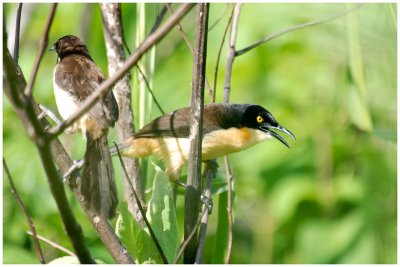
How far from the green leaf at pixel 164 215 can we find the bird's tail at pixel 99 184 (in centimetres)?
12

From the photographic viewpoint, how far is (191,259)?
2.19m

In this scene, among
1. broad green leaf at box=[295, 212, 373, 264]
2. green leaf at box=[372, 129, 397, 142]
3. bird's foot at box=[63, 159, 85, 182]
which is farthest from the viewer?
broad green leaf at box=[295, 212, 373, 264]

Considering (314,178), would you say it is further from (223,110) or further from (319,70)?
(223,110)

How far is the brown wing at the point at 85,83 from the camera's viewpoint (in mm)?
2162

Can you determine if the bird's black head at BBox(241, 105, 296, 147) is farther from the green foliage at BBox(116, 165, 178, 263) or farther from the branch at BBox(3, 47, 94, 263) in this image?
the branch at BBox(3, 47, 94, 263)

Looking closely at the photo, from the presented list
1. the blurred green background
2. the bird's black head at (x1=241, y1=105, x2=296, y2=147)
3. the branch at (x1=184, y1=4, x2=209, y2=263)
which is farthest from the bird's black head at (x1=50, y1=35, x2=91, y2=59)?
the blurred green background

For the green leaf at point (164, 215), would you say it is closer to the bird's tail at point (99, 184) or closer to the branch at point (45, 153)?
the bird's tail at point (99, 184)

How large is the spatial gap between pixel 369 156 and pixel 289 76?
910 millimetres

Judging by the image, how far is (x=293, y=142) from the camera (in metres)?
4.80

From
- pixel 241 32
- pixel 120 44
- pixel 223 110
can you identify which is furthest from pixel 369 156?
pixel 120 44

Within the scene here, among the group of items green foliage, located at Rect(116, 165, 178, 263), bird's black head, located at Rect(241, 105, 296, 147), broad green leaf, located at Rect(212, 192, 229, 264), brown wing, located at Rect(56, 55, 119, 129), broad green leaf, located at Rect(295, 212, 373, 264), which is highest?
brown wing, located at Rect(56, 55, 119, 129)

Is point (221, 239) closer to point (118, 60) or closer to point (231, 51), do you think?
point (231, 51)

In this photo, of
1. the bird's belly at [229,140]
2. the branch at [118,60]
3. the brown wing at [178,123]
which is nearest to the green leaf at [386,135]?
the bird's belly at [229,140]

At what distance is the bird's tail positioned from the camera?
6.47 feet
